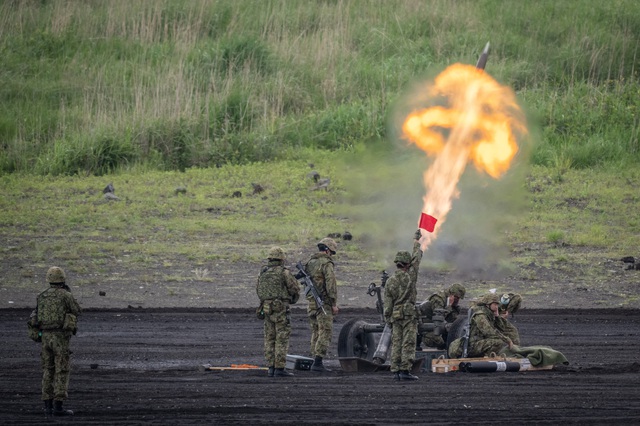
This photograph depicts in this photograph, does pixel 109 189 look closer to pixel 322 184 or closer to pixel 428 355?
pixel 322 184

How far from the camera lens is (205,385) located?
46.7 feet

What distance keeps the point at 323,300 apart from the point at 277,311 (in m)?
0.94

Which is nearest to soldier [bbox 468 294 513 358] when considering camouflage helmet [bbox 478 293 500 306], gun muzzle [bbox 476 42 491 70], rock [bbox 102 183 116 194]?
camouflage helmet [bbox 478 293 500 306]

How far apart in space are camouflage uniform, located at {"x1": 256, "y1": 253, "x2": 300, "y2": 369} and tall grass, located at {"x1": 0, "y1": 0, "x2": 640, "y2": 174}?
12.2 meters

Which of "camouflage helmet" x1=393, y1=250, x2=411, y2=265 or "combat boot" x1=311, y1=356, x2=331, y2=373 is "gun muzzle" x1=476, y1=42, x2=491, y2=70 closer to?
"camouflage helmet" x1=393, y1=250, x2=411, y2=265

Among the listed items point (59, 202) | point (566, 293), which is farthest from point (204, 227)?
point (566, 293)

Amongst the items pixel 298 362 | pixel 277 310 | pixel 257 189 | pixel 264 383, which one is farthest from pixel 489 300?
pixel 257 189

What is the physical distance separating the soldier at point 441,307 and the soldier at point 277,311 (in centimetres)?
195

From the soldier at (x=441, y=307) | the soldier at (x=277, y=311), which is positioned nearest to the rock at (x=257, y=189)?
the soldier at (x=441, y=307)

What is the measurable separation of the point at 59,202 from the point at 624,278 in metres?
12.3

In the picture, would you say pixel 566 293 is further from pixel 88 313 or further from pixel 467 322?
pixel 88 313

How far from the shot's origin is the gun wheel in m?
16.2

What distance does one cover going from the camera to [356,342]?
645 inches

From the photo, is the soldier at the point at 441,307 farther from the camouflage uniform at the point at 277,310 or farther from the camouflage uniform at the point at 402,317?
the camouflage uniform at the point at 277,310
